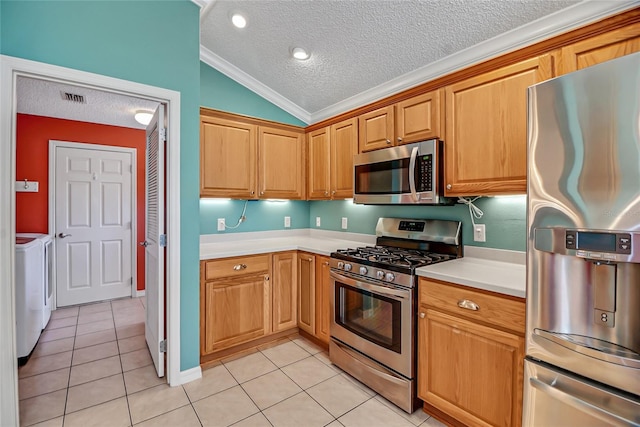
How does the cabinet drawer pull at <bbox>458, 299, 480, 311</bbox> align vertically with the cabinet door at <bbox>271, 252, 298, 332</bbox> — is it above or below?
above

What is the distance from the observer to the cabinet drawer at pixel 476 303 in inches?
A: 58.7

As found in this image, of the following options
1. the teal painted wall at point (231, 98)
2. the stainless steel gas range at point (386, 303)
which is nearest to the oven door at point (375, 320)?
the stainless steel gas range at point (386, 303)

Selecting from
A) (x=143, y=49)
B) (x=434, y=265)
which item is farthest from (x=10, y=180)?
(x=434, y=265)

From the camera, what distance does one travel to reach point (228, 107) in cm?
321

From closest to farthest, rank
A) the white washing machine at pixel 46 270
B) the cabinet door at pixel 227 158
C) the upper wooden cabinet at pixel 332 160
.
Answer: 1. the cabinet door at pixel 227 158
2. the upper wooden cabinet at pixel 332 160
3. the white washing machine at pixel 46 270

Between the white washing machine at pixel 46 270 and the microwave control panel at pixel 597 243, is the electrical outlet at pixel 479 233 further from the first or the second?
the white washing machine at pixel 46 270

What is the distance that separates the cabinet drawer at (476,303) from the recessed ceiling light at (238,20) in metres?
2.48

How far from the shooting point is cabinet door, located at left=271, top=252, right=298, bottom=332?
2865 mm

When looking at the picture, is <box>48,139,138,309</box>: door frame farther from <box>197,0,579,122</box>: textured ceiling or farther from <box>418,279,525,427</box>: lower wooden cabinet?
<box>418,279,525,427</box>: lower wooden cabinet

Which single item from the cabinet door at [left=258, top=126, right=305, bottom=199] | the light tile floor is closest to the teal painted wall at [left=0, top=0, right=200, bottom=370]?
the light tile floor

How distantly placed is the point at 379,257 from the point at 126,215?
3804 mm

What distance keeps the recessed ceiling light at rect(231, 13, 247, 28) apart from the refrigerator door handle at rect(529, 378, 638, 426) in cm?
306

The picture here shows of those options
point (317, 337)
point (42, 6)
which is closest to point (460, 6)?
point (42, 6)

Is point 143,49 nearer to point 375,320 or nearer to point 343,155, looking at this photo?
point 343,155
